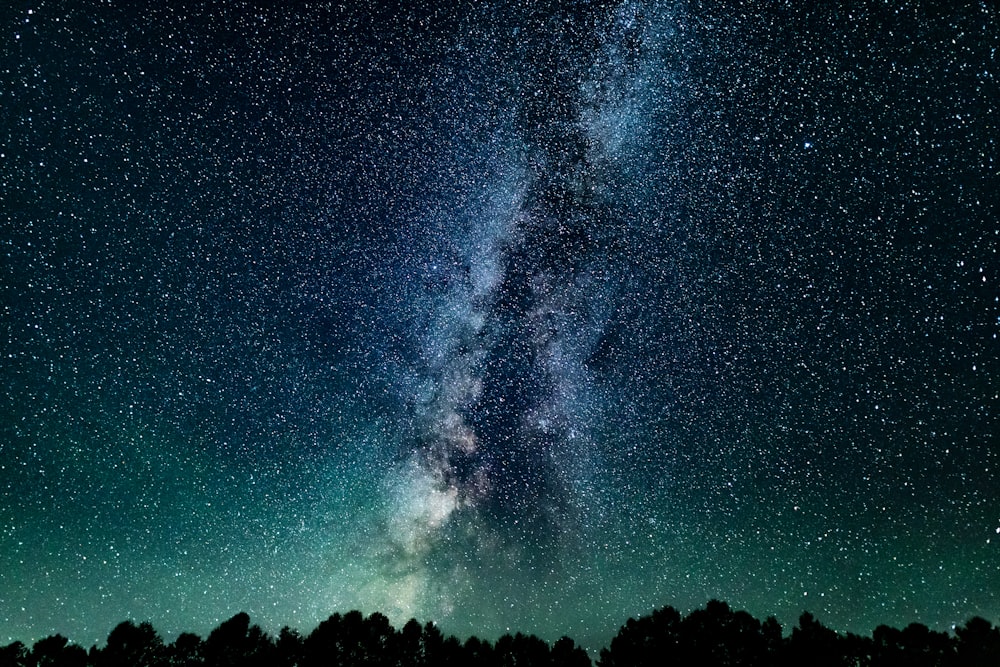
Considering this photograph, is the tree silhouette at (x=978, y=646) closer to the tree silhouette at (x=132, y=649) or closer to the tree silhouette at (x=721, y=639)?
the tree silhouette at (x=721, y=639)

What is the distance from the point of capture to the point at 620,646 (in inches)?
1277

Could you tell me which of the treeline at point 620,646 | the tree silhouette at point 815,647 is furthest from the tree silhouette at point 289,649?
the tree silhouette at point 815,647

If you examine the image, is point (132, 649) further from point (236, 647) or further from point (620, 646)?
point (620, 646)

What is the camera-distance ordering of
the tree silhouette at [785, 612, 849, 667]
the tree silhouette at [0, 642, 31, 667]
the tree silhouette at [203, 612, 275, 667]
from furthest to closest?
the tree silhouette at [785, 612, 849, 667] → the tree silhouette at [203, 612, 275, 667] → the tree silhouette at [0, 642, 31, 667]

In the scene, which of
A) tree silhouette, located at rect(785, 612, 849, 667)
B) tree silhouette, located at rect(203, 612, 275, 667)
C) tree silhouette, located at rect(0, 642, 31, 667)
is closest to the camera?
tree silhouette, located at rect(0, 642, 31, 667)

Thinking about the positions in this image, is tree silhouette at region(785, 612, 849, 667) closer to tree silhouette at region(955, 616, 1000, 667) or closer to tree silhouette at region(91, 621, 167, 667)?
tree silhouette at region(955, 616, 1000, 667)

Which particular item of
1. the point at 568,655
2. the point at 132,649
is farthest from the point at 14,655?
the point at 568,655

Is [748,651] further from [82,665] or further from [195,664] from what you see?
[82,665]

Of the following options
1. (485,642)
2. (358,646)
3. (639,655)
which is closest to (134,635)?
(358,646)

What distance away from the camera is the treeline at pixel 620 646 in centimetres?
2795

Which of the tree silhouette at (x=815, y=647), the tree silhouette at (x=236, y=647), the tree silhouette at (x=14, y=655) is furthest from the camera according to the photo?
the tree silhouette at (x=815, y=647)

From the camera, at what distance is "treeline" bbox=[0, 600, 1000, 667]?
27953mm

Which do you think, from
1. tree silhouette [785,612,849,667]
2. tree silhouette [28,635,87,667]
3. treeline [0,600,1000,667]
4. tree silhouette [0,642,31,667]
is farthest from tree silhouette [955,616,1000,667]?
tree silhouette [0,642,31,667]

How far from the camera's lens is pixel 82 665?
26.1 m
